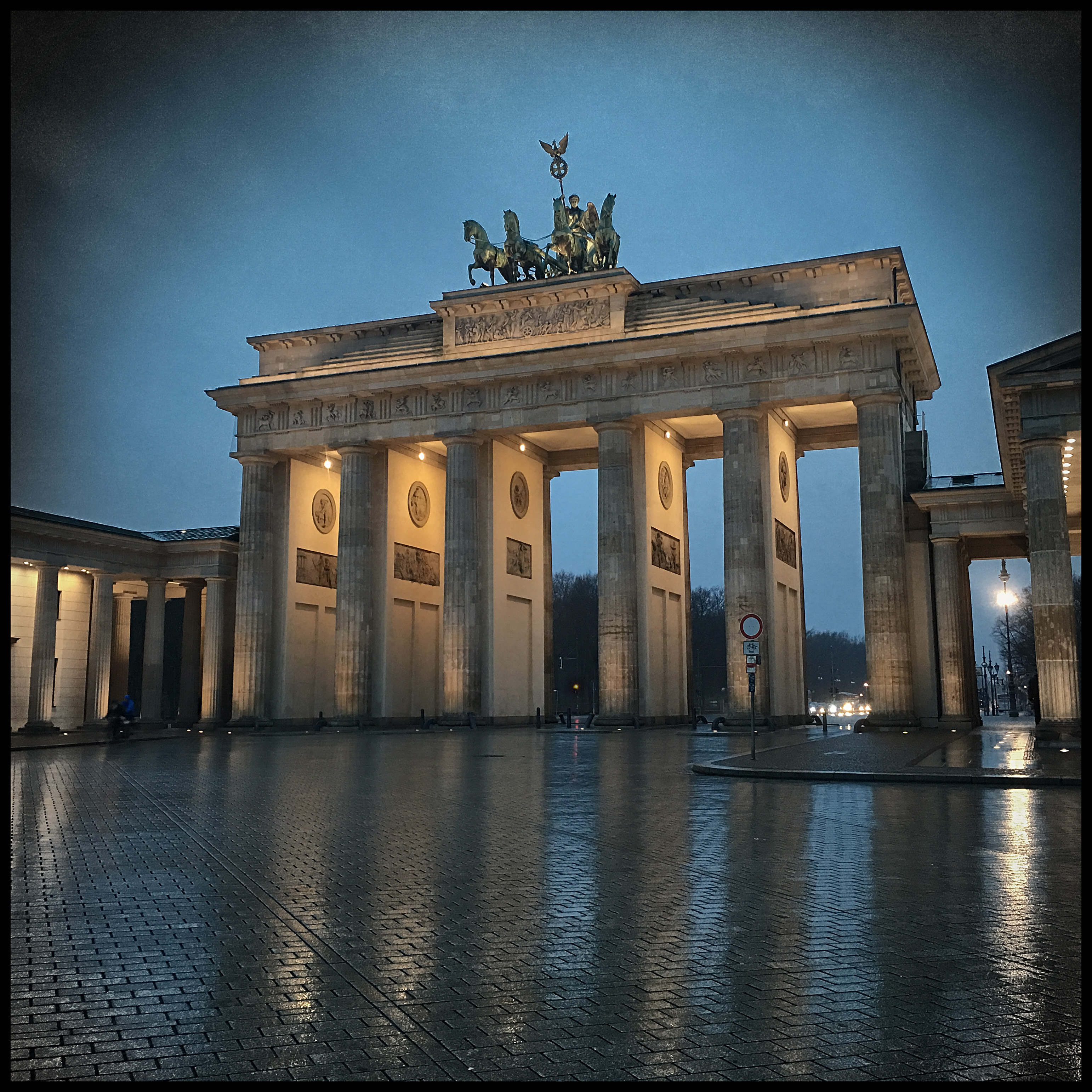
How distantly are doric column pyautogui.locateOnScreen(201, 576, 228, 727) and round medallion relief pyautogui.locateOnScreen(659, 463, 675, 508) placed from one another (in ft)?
71.4

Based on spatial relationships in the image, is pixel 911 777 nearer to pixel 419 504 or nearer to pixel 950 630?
pixel 950 630

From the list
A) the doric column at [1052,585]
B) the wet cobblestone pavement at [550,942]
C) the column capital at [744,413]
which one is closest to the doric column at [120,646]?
the column capital at [744,413]

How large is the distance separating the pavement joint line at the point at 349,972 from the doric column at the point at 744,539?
35096 mm

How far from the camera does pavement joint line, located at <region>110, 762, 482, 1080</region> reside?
4816mm

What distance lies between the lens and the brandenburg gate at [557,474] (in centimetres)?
4431

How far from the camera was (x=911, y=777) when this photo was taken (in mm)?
17953

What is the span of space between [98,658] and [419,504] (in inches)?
654

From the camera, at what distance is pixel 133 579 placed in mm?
54531

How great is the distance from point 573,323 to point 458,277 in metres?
142

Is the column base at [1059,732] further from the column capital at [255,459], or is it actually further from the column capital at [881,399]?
the column capital at [255,459]

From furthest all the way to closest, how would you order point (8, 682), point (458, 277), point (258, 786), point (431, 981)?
point (458, 277), point (258, 786), point (431, 981), point (8, 682)

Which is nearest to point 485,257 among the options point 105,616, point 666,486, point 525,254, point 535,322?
point 525,254

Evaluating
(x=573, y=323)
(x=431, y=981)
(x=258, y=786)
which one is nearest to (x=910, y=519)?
(x=573, y=323)

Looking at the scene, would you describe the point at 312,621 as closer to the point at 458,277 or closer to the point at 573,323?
the point at 573,323
